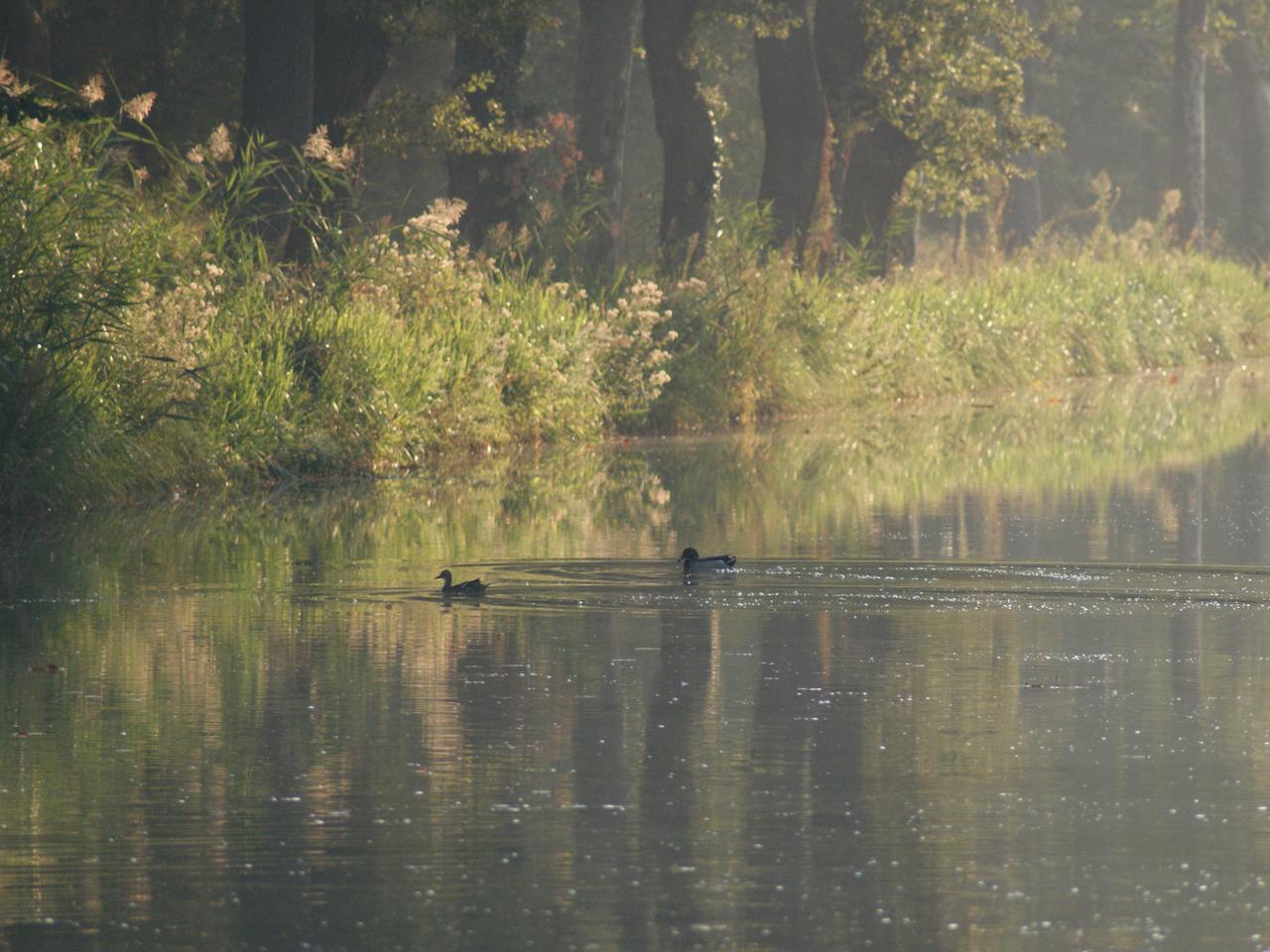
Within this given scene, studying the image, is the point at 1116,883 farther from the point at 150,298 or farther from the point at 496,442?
the point at 496,442

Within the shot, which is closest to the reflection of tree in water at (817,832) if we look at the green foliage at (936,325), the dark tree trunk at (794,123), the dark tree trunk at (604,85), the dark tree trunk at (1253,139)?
the green foliage at (936,325)

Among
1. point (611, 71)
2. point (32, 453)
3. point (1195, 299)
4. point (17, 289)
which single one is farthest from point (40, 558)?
point (1195, 299)

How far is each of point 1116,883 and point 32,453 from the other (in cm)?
1143

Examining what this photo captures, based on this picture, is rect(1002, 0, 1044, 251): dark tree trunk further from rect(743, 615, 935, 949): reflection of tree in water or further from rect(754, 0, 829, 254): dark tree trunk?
rect(743, 615, 935, 949): reflection of tree in water

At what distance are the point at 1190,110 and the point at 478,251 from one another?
3681 cm

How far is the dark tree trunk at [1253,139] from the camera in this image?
212 ft

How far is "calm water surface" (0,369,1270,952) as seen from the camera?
6570mm

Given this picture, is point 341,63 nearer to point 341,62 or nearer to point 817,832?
point 341,62

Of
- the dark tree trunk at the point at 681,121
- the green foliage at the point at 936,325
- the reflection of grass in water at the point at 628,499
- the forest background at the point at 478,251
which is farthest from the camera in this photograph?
the dark tree trunk at the point at 681,121

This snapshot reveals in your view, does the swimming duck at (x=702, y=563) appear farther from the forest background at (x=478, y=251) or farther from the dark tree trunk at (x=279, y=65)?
the dark tree trunk at (x=279, y=65)

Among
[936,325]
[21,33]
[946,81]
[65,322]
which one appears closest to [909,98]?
[946,81]

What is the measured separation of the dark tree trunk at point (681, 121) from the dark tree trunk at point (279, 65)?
8.42 metres

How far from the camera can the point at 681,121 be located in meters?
32.7

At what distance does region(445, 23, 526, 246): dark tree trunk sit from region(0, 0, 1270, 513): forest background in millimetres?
40
